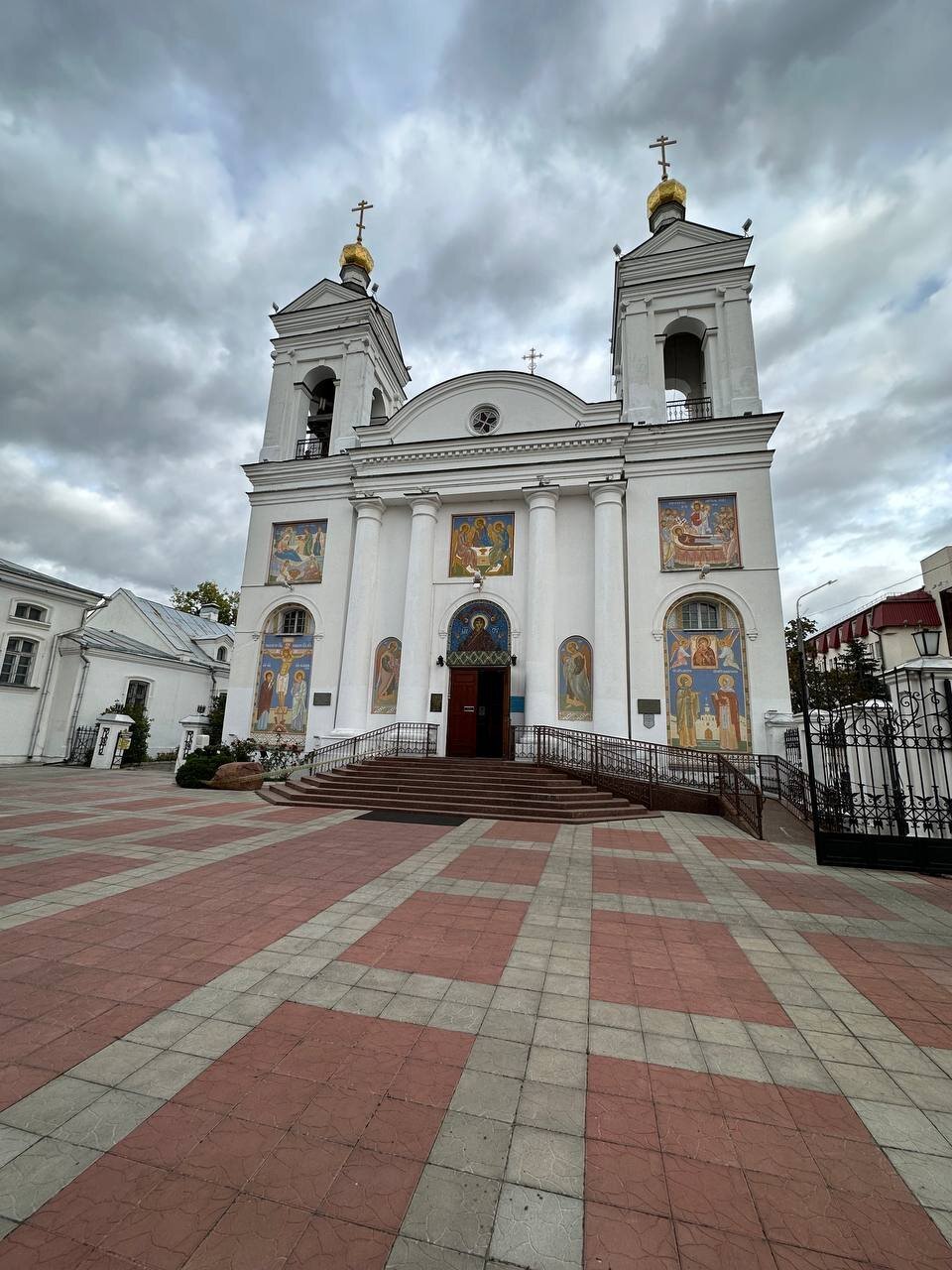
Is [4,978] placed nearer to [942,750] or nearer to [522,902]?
[522,902]

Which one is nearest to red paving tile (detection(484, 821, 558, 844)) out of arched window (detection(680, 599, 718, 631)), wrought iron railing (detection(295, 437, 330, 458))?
arched window (detection(680, 599, 718, 631))

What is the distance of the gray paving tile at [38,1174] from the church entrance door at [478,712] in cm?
1416

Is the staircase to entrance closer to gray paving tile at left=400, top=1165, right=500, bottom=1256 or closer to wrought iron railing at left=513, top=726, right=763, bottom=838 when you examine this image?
wrought iron railing at left=513, top=726, right=763, bottom=838

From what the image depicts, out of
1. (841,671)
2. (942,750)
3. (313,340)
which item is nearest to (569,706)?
(942,750)

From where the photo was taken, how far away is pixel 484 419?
19141 millimetres

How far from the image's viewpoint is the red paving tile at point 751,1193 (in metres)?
1.81

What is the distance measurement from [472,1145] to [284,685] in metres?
17.4

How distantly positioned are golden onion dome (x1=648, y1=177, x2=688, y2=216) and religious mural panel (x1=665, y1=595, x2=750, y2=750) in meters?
16.3

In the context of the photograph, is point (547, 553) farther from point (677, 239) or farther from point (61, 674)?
point (61, 674)

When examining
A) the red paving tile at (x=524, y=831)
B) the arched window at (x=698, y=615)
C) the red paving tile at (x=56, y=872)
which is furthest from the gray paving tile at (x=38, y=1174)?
the arched window at (x=698, y=615)

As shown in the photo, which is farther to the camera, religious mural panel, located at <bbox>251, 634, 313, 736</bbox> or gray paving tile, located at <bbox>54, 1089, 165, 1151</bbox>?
religious mural panel, located at <bbox>251, 634, 313, 736</bbox>

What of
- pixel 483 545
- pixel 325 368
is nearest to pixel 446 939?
pixel 483 545

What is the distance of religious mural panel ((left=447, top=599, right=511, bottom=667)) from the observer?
55.2 feet

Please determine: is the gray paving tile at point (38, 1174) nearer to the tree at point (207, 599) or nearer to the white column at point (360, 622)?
the white column at point (360, 622)
